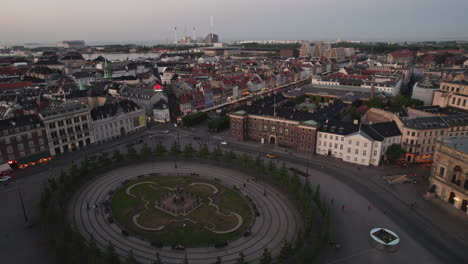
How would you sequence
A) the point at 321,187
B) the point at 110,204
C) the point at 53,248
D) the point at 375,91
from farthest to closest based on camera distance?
the point at 375,91 < the point at 321,187 < the point at 110,204 < the point at 53,248

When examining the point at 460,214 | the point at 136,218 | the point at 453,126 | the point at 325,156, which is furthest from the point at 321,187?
the point at 453,126

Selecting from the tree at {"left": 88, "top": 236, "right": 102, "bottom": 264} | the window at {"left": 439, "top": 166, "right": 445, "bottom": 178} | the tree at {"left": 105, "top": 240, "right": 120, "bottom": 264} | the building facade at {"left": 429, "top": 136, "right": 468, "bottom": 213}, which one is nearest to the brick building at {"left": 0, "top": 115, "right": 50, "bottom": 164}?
the tree at {"left": 88, "top": 236, "right": 102, "bottom": 264}

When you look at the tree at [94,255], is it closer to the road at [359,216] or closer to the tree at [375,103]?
the road at [359,216]

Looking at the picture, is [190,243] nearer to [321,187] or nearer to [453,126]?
[321,187]

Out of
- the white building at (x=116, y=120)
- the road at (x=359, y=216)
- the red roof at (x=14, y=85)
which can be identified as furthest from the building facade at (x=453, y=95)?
the red roof at (x=14, y=85)

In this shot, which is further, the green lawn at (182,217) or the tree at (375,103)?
the tree at (375,103)

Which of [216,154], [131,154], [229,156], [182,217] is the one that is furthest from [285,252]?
[131,154]
